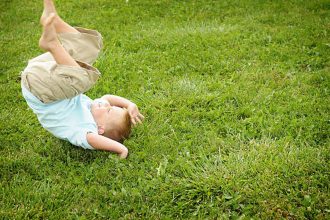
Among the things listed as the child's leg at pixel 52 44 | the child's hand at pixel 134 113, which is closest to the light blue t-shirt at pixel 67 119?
the child's hand at pixel 134 113

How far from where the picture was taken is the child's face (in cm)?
416

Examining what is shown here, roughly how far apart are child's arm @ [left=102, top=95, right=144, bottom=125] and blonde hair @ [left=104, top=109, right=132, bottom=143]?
0.10m

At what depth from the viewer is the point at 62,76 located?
3.37 metres

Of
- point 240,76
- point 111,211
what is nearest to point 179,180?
point 111,211

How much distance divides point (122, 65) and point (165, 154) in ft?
7.70

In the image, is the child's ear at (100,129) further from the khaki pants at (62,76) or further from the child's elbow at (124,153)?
the khaki pants at (62,76)

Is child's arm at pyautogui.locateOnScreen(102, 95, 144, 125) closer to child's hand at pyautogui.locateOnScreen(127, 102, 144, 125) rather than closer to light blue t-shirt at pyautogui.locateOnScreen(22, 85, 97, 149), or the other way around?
child's hand at pyautogui.locateOnScreen(127, 102, 144, 125)

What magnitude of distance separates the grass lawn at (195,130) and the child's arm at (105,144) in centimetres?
9

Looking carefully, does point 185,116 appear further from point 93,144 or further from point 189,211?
point 189,211

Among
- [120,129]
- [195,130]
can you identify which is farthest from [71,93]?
[195,130]

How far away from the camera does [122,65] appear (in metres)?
5.91

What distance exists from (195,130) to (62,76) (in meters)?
1.67

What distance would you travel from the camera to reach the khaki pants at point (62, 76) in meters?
3.39

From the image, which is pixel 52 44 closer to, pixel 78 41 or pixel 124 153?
pixel 78 41
